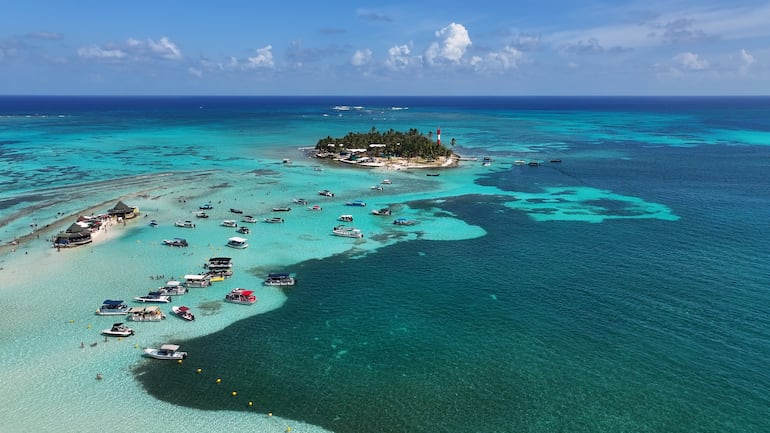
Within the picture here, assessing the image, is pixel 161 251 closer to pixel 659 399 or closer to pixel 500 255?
pixel 500 255

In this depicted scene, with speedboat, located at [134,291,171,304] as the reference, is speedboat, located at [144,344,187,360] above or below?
below

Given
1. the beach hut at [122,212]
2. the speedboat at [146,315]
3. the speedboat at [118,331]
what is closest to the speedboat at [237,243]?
the speedboat at [146,315]

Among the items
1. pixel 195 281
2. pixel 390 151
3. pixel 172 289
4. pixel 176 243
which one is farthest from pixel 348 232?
pixel 390 151

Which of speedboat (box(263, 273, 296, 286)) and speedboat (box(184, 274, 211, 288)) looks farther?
speedboat (box(263, 273, 296, 286))

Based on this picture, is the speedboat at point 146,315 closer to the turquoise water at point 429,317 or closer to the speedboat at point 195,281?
the turquoise water at point 429,317

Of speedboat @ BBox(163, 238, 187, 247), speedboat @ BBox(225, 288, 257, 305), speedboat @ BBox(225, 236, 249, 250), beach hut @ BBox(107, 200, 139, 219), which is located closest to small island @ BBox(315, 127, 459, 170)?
beach hut @ BBox(107, 200, 139, 219)

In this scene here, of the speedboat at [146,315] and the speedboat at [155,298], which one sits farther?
the speedboat at [155,298]

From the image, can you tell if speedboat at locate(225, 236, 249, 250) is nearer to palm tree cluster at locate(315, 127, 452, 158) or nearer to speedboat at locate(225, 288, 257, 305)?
speedboat at locate(225, 288, 257, 305)

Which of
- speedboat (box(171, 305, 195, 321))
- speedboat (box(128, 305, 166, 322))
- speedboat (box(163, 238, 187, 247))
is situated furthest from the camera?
speedboat (box(163, 238, 187, 247))
